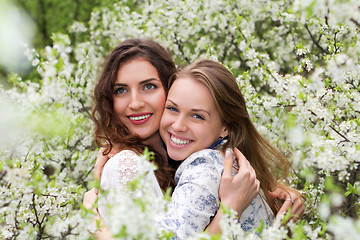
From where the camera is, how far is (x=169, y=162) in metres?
3.47

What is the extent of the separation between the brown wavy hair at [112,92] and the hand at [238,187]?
0.71 m

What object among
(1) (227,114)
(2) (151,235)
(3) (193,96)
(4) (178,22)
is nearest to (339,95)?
(1) (227,114)

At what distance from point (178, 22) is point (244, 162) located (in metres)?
3.42

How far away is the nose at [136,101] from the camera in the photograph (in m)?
3.19

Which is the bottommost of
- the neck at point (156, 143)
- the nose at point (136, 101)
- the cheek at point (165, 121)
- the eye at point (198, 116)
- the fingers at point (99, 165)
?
the fingers at point (99, 165)

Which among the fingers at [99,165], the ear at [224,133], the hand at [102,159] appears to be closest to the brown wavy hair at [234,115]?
the ear at [224,133]

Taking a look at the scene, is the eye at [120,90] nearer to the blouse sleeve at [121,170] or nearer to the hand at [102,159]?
the hand at [102,159]

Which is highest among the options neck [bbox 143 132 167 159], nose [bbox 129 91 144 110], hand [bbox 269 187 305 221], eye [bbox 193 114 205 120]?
nose [bbox 129 91 144 110]

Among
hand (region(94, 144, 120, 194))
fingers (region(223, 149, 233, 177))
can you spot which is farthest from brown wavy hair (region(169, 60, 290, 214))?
hand (region(94, 144, 120, 194))

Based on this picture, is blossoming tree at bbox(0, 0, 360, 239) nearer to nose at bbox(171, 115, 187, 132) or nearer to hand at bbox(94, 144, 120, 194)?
hand at bbox(94, 144, 120, 194)

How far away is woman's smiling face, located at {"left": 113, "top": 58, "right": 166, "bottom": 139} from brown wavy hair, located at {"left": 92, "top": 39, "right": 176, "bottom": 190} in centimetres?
5

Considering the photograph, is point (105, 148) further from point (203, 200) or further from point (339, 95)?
point (339, 95)

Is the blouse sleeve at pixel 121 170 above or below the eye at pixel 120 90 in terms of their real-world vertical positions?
below

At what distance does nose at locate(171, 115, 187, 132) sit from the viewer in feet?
9.41
